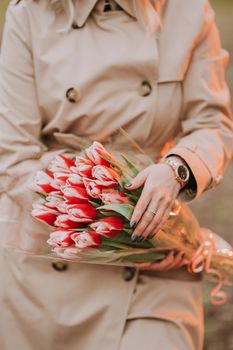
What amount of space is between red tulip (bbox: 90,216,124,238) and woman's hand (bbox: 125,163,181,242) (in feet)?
0.13

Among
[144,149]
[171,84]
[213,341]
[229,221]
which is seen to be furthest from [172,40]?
[229,221]

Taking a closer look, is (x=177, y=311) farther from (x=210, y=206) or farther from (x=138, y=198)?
(x=210, y=206)

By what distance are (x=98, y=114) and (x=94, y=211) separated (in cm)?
46

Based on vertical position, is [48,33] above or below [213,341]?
above

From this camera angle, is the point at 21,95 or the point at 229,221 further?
the point at 229,221

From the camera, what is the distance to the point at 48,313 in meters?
2.60

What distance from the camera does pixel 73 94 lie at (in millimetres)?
2604

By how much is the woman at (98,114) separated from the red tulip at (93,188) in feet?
1.23

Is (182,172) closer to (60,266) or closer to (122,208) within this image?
(122,208)

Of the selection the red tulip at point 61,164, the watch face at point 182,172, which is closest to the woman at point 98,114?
the watch face at point 182,172

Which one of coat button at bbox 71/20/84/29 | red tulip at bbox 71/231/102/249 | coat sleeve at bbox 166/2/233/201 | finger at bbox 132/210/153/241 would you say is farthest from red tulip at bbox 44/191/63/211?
coat button at bbox 71/20/84/29

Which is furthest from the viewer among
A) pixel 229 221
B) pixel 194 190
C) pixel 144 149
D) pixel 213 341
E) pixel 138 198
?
pixel 229 221

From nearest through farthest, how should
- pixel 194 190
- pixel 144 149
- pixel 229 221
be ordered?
1. pixel 194 190
2. pixel 144 149
3. pixel 229 221

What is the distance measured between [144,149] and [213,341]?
182 centimetres
